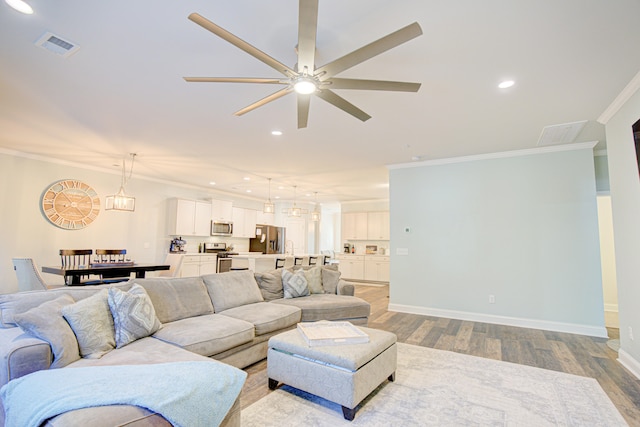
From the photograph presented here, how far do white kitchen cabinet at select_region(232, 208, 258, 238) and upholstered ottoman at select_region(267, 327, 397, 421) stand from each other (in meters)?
6.84

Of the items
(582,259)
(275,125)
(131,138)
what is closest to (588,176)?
(582,259)

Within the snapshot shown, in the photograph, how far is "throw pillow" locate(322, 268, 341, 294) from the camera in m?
4.65

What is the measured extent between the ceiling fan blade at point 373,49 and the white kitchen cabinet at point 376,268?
26.1 ft

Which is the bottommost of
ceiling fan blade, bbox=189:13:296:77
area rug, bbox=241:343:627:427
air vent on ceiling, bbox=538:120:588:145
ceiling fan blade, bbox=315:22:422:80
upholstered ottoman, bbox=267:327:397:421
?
area rug, bbox=241:343:627:427

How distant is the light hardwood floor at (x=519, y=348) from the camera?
260 cm

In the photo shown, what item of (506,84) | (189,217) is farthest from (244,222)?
(506,84)

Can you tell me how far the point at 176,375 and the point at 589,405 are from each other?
9.99 feet

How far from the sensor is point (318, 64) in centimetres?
262

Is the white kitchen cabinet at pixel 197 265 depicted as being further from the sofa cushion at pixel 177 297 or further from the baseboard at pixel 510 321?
the baseboard at pixel 510 321

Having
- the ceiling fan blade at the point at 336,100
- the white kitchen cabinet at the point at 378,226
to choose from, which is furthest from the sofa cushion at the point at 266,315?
the white kitchen cabinet at the point at 378,226

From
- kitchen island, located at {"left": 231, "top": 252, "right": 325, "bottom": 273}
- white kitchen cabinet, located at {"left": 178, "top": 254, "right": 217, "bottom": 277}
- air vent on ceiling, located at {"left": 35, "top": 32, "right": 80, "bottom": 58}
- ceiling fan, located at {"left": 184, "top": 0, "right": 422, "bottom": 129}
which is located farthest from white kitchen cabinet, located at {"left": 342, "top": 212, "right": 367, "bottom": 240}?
air vent on ceiling, located at {"left": 35, "top": 32, "right": 80, "bottom": 58}

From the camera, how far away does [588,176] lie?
4438 millimetres

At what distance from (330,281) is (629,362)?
11.3 feet

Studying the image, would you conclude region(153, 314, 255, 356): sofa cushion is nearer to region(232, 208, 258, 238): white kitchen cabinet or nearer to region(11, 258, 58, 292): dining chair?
region(11, 258, 58, 292): dining chair
